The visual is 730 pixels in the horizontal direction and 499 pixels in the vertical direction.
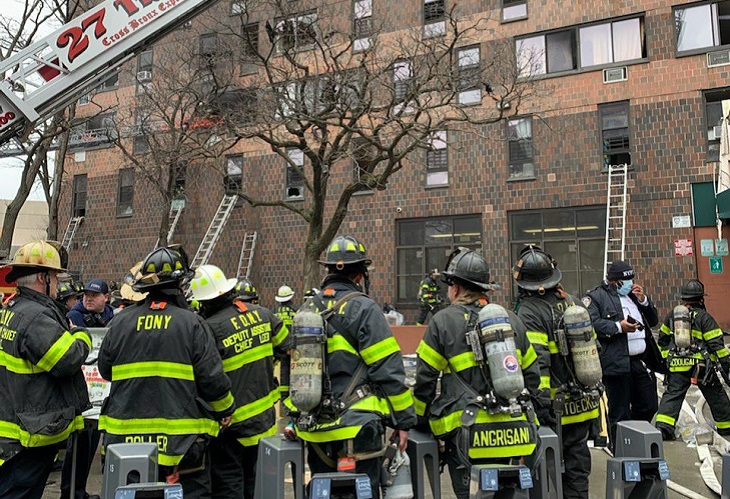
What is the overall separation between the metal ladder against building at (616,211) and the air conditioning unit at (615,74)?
266 centimetres

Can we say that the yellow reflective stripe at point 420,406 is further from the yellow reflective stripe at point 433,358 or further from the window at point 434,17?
the window at point 434,17

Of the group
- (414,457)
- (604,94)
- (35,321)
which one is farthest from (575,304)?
(604,94)

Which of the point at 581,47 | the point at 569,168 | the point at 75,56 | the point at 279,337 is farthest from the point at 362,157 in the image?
the point at 279,337

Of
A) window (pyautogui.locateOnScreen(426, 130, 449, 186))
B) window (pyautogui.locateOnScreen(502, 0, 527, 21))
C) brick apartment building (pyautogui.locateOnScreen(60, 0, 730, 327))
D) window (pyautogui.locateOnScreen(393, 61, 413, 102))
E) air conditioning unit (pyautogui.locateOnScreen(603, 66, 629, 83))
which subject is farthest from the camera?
window (pyautogui.locateOnScreen(426, 130, 449, 186))

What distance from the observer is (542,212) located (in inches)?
690

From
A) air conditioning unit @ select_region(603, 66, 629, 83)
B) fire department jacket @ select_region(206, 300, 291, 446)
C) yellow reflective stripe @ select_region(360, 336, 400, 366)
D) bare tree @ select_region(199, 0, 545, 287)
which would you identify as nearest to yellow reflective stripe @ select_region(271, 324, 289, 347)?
fire department jacket @ select_region(206, 300, 291, 446)

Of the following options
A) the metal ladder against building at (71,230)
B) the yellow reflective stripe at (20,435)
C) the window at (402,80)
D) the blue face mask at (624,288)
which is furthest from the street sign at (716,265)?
the metal ladder against building at (71,230)

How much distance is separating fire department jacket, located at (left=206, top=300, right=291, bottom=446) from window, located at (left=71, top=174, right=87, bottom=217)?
23778 millimetres

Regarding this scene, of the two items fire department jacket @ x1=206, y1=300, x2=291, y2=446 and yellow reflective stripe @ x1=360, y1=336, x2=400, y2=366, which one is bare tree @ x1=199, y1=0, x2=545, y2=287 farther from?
yellow reflective stripe @ x1=360, y1=336, x2=400, y2=366

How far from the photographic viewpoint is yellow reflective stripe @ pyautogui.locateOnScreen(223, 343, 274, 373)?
4.21 meters

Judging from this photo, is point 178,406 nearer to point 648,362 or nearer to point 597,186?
point 648,362

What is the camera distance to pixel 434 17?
19.4 meters

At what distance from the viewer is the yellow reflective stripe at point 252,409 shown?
13.9 ft

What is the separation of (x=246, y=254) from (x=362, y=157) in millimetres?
6692
